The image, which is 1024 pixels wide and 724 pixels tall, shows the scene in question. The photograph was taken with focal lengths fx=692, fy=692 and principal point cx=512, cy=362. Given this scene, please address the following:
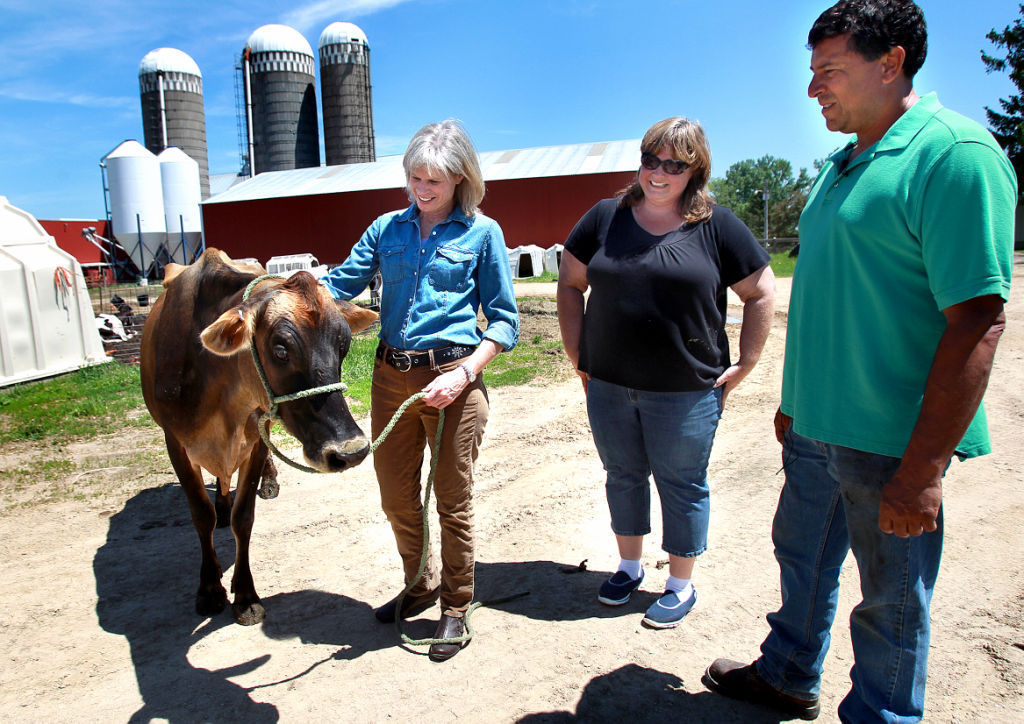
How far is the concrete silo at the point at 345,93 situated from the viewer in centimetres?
3312

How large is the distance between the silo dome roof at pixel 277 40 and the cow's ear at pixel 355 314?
35092 millimetres

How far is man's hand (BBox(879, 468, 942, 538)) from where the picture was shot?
1732 mm

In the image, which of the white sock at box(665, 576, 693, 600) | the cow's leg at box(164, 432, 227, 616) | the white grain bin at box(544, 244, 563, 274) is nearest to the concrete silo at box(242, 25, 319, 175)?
the white grain bin at box(544, 244, 563, 274)

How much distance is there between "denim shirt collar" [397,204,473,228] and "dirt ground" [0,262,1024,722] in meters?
1.80

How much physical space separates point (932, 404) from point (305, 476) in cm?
447

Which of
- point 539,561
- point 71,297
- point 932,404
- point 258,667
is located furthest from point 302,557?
point 71,297

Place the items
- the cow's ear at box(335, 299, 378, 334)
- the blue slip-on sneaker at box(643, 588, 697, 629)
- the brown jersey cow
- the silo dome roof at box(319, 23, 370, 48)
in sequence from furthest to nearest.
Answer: the silo dome roof at box(319, 23, 370, 48) < the blue slip-on sneaker at box(643, 588, 697, 629) < the cow's ear at box(335, 299, 378, 334) < the brown jersey cow

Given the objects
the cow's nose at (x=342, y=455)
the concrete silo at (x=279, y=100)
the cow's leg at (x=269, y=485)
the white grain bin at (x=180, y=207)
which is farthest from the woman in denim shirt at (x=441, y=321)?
the concrete silo at (x=279, y=100)

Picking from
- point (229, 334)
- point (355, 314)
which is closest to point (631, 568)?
point (355, 314)

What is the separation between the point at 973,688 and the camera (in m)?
2.51

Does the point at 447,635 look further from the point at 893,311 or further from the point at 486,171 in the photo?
the point at 486,171

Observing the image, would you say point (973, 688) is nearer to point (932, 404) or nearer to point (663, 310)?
point (932, 404)

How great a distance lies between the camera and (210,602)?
3.40 metres

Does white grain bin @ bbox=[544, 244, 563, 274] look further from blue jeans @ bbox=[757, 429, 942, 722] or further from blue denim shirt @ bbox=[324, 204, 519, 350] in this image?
blue jeans @ bbox=[757, 429, 942, 722]
